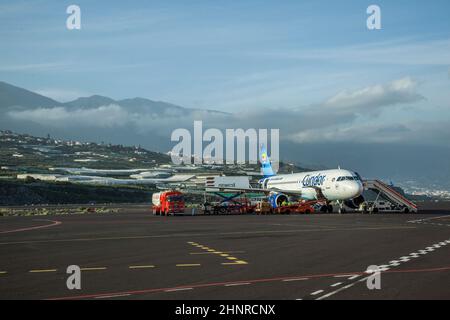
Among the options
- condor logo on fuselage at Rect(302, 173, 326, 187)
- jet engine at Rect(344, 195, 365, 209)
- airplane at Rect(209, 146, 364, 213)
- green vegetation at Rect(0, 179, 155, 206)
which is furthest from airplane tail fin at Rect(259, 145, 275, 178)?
green vegetation at Rect(0, 179, 155, 206)

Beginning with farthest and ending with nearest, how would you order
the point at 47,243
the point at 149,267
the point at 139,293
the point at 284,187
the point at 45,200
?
the point at 45,200 → the point at 284,187 → the point at 47,243 → the point at 149,267 → the point at 139,293

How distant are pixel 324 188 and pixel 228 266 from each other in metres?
52.8

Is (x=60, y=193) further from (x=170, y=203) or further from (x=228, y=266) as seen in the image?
(x=228, y=266)

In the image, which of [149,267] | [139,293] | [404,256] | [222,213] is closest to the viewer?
[139,293]

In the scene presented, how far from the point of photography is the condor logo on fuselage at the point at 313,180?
74.9 m

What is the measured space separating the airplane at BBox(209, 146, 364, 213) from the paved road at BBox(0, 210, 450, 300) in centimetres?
3187

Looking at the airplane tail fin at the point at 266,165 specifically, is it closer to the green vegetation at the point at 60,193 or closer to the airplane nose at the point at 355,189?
the airplane nose at the point at 355,189

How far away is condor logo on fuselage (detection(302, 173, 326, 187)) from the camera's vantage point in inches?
2950

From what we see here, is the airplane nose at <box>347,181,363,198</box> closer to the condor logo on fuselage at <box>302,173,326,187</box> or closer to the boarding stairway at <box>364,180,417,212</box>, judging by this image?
the condor logo on fuselage at <box>302,173,326,187</box>
